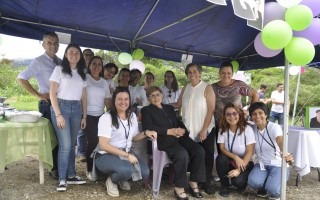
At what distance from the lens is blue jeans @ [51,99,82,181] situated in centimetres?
279

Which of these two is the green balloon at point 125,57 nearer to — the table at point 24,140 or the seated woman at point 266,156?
the table at point 24,140

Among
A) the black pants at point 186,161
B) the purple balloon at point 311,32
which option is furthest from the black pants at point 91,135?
the purple balloon at point 311,32

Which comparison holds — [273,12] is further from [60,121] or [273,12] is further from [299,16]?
[60,121]

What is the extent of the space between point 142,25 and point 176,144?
212 centimetres

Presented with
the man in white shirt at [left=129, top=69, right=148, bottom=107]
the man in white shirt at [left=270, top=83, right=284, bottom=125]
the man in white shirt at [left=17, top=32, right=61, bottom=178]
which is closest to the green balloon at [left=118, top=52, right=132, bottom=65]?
the man in white shirt at [left=129, top=69, right=148, bottom=107]

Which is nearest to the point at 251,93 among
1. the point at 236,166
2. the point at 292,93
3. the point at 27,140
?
the point at 236,166

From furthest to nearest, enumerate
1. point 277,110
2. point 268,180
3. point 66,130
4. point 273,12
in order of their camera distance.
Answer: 1. point 277,110
2. point 268,180
3. point 66,130
4. point 273,12

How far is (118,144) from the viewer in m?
2.87

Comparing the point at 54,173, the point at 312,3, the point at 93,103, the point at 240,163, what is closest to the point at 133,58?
the point at 93,103

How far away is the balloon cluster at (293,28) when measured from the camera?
235cm

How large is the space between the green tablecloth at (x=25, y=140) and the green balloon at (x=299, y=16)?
2.48 m

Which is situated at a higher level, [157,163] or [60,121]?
[60,121]

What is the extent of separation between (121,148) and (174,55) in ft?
10.8

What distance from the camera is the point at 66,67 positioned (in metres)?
2.77
